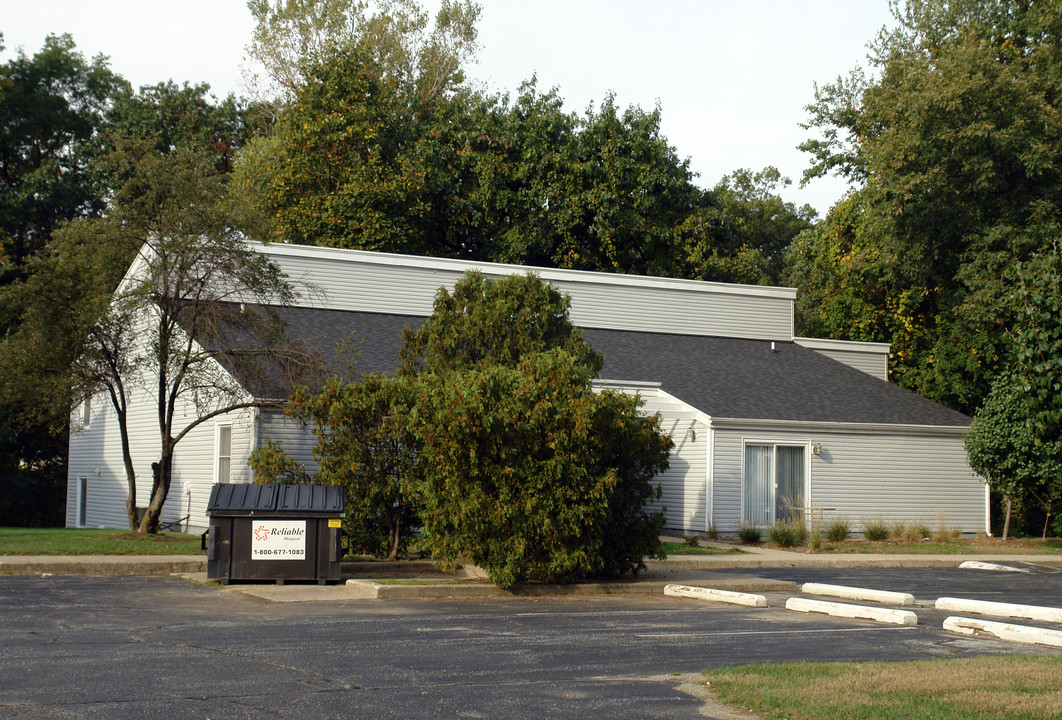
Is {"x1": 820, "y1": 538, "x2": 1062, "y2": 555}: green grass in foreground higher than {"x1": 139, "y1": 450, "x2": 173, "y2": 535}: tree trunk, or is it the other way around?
{"x1": 139, "y1": 450, "x2": 173, "y2": 535}: tree trunk

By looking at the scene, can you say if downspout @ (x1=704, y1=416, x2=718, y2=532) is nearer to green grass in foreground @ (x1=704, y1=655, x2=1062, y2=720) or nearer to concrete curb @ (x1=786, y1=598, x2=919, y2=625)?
concrete curb @ (x1=786, y1=598, x2=919, y2=625)

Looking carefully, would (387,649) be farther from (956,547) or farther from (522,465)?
(956,547)

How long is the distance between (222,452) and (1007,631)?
1722cm

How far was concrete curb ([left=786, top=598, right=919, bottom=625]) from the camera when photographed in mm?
12879

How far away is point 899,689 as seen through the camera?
8219mm

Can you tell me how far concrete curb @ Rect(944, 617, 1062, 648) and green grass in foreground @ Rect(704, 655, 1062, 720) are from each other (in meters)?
1.75

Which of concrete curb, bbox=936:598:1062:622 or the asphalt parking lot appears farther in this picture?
concrete curb, bbox=936:598:1062:622

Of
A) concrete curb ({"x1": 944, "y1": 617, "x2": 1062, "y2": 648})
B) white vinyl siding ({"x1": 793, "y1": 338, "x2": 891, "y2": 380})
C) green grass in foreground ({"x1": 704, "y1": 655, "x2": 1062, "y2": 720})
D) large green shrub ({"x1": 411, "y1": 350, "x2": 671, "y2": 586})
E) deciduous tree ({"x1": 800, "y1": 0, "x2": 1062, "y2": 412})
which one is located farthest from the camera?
white vinyl siding ({"x1": 793, "y1": 338, "x2": 891, "y2": 380})

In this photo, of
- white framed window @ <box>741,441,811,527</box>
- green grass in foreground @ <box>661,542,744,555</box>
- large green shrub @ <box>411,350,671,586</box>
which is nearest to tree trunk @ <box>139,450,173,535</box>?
large green shrub @ <box>411,350,671,586</box>

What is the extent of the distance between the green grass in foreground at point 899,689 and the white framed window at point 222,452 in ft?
54.4

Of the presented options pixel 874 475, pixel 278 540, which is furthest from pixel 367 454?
pixel 874 475

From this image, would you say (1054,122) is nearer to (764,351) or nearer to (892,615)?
(764,351)

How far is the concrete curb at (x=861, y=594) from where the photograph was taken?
1453 centimetres

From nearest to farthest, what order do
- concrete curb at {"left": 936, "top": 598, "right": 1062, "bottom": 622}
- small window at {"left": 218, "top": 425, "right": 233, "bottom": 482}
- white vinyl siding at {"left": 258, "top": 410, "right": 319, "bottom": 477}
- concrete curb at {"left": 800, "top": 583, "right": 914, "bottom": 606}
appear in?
1. concrete curb at {"left": 936, "top": 598, "right": 1062, "bottom": 622}
2. concrete curb at {"left": 800, "top": 583, "right": 914, "bottom": 606}
3. white vinyl siding at {"left": 258, "top": 410, "right": 319, "bottom": 477}
4. small window at {"left": 218, "top": 425, "right": 233, "bottom": 482}
